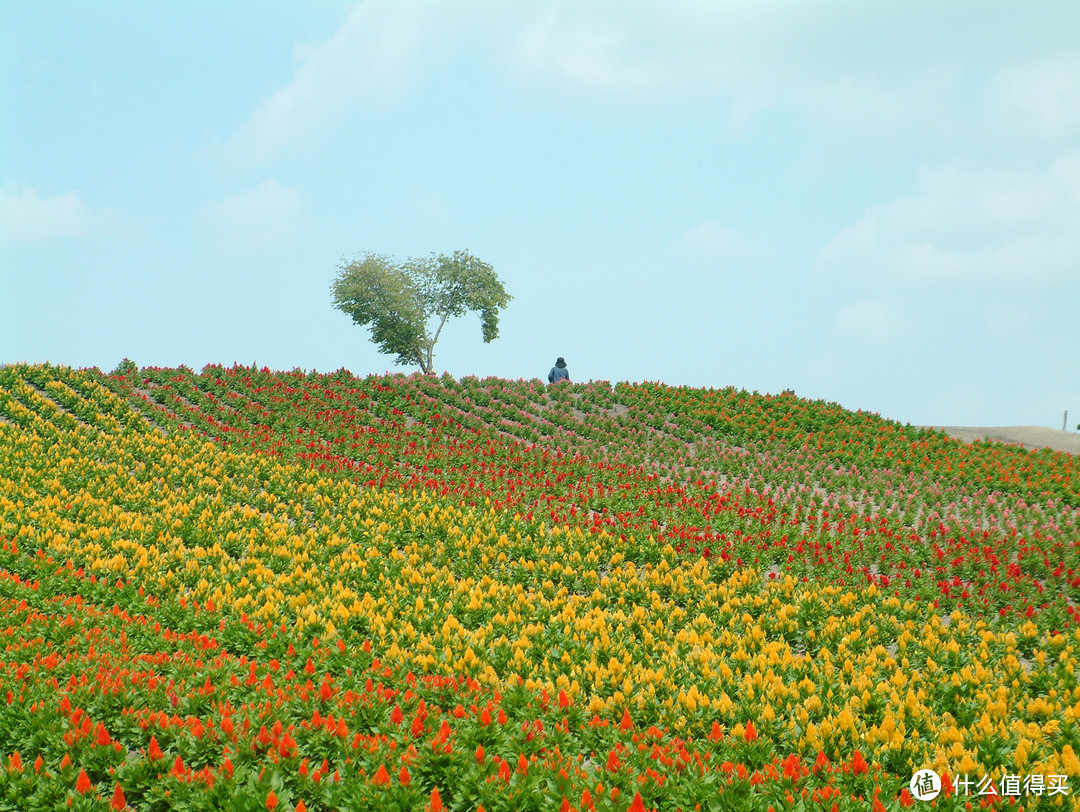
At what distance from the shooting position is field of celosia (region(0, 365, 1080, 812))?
→ 5684mm

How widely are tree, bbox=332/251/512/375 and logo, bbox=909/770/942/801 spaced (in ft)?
134

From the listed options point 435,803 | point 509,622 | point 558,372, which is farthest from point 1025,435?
point 435,803

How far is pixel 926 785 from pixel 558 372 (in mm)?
22609

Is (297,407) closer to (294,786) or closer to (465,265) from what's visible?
(294,786)

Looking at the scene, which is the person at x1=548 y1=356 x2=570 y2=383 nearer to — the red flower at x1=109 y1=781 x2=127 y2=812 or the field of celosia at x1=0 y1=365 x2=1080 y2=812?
the field of celosia at x1=0 y1=365 x2=1080 y2=812

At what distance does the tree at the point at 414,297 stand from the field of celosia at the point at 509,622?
2521 cm

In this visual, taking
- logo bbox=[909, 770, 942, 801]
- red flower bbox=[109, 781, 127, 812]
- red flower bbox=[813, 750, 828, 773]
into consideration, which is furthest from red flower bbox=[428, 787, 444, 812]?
logo bbox=[909, 770, 942, 801]

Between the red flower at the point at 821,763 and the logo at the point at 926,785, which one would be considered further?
the red flower at the point at 821,763

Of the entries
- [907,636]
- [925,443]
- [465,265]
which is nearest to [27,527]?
[907,636]

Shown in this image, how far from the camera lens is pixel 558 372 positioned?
91.7 feet

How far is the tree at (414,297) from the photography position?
44.7 m

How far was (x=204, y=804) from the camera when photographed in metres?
5.21

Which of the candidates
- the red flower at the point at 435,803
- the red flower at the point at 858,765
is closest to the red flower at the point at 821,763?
the red flower at the point at 858,765

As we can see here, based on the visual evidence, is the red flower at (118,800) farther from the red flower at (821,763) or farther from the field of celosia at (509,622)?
the red flower at (821,763)
